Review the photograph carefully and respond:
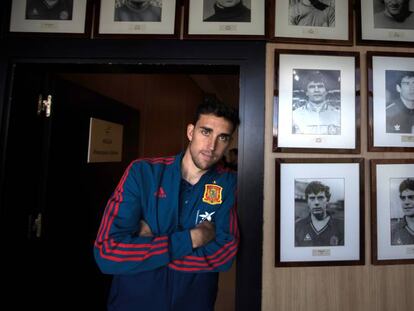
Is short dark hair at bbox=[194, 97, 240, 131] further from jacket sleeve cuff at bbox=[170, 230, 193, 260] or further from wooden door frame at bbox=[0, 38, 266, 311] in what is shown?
jacket sleeve cuff at bbox=[170, 230, 193, 260]

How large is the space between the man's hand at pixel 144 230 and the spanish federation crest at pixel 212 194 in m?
0.25

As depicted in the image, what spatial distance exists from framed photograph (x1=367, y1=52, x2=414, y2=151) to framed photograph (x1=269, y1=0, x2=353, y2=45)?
162mm

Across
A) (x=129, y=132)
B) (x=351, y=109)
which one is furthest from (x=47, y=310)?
(x=351, y=109)

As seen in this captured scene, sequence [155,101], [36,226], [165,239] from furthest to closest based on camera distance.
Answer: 1. [155,101]
2. [36,226]
3. [165,239]

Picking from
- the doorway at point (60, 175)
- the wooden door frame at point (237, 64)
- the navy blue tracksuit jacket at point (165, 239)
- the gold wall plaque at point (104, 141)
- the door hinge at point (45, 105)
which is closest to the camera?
the navy blue tracksuit jacket at point (165, 239)

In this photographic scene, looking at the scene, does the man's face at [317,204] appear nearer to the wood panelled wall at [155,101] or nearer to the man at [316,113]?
the man at [316,113]

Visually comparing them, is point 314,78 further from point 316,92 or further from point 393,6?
point 393,6

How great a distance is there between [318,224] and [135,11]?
1.16 meters

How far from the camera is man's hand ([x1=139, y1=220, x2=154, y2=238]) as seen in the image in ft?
3.33

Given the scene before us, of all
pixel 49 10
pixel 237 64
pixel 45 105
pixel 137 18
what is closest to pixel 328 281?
pixel 237 64

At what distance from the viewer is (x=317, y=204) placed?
107 centimetres

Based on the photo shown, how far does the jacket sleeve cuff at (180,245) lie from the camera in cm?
92

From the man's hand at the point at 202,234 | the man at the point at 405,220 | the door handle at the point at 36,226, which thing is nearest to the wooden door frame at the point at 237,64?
the man's hand at the point at 202,234

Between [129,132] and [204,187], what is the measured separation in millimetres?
1112
